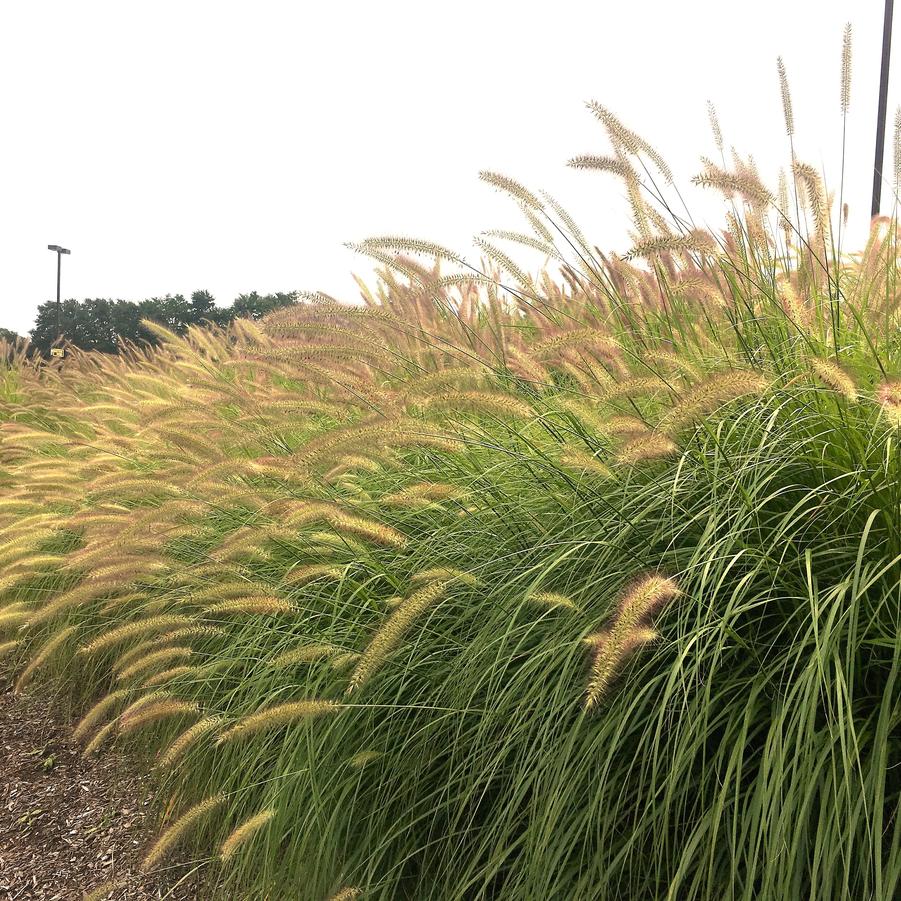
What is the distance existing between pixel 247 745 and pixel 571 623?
124cm

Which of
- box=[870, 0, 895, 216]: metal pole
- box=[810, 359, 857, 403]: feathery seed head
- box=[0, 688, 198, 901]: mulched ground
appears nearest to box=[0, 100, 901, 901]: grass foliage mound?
box=[810, 359, 857, 403]: feathery seed head

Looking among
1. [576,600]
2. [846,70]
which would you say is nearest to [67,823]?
[576,600]

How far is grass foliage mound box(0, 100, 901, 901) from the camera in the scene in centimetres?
159

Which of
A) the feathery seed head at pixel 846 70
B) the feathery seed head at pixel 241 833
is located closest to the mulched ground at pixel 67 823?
the feathery seed head at pixel 241 833

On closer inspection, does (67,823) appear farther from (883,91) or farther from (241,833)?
(883,91)

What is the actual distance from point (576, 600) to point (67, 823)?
2.50m

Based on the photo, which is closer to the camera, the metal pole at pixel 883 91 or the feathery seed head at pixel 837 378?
the feathery seed head at pixel 837 378

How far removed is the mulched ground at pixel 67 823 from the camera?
2844mm

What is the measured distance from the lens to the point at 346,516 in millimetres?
2023

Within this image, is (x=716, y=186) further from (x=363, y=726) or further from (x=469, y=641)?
(x=363, y=726)

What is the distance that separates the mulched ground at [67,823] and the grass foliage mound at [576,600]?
188mm

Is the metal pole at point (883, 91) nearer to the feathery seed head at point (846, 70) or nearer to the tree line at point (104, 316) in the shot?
the feathery seed head at point (846, 70)

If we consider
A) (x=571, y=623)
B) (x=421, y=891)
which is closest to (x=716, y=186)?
(x=571, y=623)

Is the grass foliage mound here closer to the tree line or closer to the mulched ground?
the mulched ground
